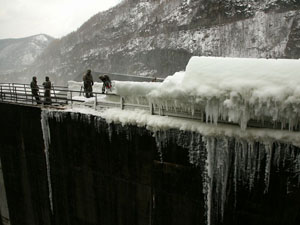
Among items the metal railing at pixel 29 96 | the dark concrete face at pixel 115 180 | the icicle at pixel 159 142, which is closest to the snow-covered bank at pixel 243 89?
the icicle at pixel 159 142

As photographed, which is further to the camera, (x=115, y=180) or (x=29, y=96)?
(x=29, y=96)

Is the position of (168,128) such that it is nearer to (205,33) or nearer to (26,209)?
(26,209)

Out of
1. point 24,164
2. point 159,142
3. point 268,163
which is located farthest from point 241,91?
point 24,164

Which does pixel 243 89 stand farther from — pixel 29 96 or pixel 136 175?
pixel 29 96

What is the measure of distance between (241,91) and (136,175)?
12.5 ft

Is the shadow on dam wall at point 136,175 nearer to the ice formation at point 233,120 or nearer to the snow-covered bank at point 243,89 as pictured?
the ice formation at point 233,120

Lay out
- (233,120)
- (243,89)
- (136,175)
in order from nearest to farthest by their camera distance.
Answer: (243,89)
(233,120)
(136,175)

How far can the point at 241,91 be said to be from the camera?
16.1 ft

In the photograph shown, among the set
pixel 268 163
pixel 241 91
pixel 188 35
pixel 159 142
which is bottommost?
pixel 268 163

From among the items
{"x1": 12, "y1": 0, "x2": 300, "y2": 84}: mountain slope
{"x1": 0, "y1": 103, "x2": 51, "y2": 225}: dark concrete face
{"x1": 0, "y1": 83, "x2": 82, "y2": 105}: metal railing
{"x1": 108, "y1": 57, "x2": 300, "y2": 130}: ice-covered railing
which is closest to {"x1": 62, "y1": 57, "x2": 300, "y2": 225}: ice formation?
{"x1": 108, "y1": 57, "x2": 300, "y2": 130}: ice-covered railing

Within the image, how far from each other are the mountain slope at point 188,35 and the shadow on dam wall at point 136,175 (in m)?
40.4

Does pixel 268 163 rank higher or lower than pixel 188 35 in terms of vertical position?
lower

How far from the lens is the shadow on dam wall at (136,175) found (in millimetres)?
5215

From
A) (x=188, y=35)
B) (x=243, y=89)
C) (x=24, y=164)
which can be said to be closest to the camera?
(x=243, y=89)
